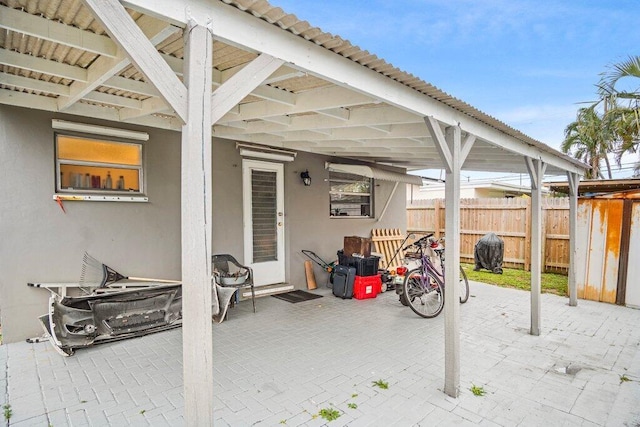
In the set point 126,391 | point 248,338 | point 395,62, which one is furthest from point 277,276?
point 395,62

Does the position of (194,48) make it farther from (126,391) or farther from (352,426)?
(126,391)

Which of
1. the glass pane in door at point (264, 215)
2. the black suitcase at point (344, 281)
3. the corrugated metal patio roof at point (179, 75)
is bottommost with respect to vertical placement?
the black suitcase at point (344, 281)

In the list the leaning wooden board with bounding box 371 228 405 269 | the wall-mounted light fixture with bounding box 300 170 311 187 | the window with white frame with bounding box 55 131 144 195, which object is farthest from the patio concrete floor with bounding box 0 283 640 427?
the leaning wooden board with bounding box 371 228 405 269

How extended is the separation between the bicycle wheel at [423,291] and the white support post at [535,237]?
1.19 metres

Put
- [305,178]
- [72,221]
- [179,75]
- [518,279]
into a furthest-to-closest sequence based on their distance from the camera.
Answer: [518,279], [305,178], [72,221], [179,75]

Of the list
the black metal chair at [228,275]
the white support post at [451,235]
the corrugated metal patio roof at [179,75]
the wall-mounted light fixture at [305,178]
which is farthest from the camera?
the wall-mounted light fixture at [305,178]

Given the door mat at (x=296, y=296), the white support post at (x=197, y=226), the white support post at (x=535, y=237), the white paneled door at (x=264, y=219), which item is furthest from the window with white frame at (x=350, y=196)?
the white support post at (x=197, y=226)

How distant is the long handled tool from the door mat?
7.69ft

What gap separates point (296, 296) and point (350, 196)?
273 centimetres

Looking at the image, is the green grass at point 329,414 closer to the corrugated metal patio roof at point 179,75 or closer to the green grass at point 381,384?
the green grass at point 381,384

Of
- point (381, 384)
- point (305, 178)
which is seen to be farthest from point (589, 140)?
point (381, 384)

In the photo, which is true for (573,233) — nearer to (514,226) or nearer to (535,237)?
(535,237)

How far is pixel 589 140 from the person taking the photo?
10891 mm

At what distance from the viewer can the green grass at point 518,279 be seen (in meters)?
7.08
